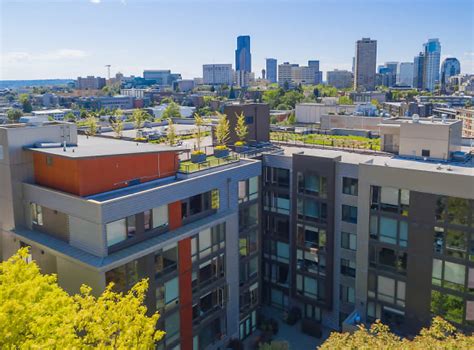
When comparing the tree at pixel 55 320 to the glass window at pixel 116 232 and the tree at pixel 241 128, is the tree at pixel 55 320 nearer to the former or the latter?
the glass window at pixel 116 232

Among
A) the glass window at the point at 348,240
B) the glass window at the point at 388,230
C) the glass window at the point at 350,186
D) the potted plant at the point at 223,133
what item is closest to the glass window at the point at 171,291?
the potted plant at the point at 223,133

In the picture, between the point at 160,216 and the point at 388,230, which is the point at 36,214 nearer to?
the point at 160,216

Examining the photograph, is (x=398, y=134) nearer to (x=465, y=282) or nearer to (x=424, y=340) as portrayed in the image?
(x=465, y=282)

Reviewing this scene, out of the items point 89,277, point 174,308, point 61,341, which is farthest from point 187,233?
point 61,341

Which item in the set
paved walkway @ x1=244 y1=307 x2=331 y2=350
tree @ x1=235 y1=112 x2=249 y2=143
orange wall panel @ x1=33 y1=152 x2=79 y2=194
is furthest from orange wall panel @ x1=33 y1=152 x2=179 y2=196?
paved walkway @ x1=244 y1=307 x2=331 y2=350

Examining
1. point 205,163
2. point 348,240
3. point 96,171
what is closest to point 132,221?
point 96,171

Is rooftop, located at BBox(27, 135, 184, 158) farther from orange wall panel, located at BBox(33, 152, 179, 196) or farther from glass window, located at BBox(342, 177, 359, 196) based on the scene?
glass window, located at BBox(342, 177, 359, 196)
